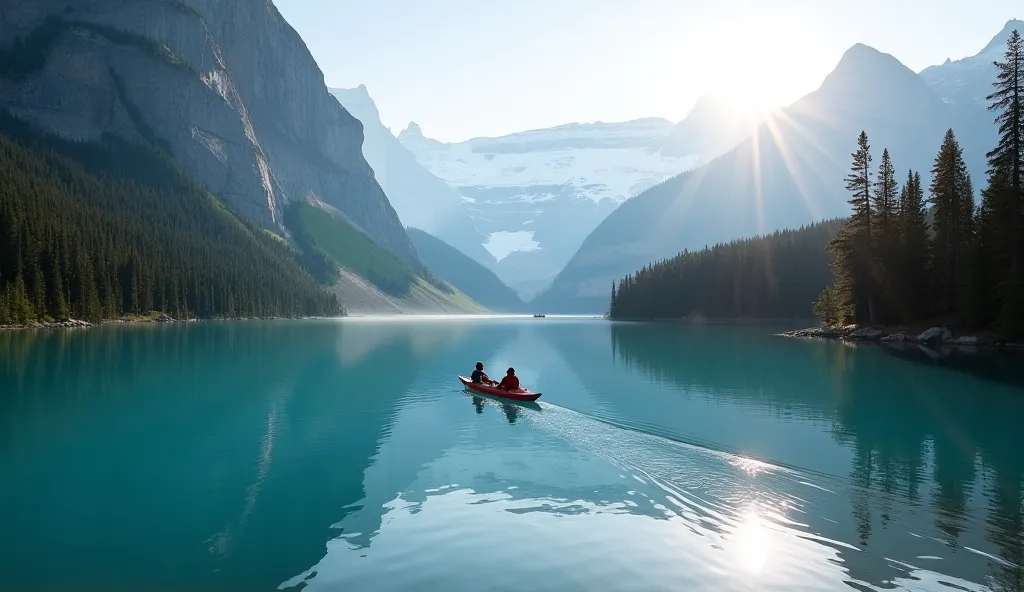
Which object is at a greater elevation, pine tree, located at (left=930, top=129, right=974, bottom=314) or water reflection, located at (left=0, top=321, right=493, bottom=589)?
pine tree, located at (left=930, top=129, right=974, bottom=314)

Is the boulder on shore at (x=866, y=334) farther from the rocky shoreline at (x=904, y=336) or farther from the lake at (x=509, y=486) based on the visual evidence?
the lake at (x=509, y=486)

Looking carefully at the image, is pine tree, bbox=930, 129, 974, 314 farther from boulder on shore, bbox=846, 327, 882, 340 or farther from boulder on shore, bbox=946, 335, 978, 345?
boulder on shore, bbox=846, 327, 882, 340

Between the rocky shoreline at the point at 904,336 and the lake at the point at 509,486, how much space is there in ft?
112

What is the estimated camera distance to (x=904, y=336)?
3605 inches

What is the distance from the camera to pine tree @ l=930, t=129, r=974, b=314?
270ft

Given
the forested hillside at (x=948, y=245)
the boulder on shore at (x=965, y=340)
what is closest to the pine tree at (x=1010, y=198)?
the forested hillside at (x=948, y=245)

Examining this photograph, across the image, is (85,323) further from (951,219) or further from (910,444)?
(951,219)

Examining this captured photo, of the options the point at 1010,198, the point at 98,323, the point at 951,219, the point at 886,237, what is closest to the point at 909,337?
the point at 886,237

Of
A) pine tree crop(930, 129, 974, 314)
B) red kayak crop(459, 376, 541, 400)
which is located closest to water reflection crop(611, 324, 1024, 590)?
red kayak crop(459, 376, 541, 400)

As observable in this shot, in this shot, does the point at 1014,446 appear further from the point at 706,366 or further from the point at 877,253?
the point at 877,253

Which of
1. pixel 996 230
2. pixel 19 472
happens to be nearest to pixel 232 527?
pixel 19 472

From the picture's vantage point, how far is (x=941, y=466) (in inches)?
985

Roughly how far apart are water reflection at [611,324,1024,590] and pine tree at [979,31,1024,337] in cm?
1345

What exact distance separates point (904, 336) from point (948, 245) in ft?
47.2
